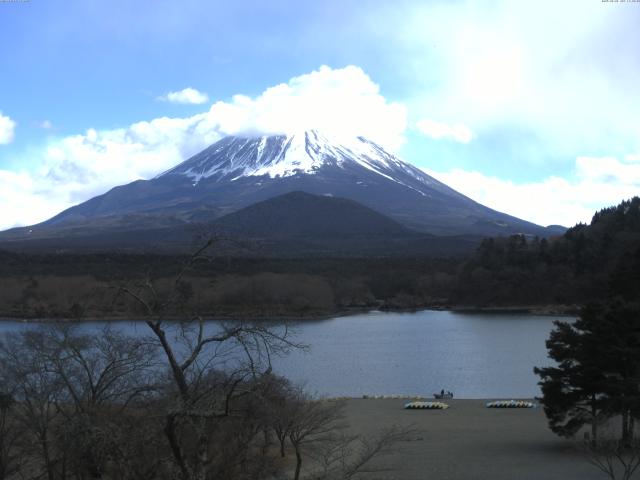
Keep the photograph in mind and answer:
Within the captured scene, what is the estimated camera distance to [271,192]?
420ft

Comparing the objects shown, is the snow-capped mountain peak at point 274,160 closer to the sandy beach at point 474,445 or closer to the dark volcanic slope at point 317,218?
the dark volcanic slope at point 317,218

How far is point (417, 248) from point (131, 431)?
285 feet

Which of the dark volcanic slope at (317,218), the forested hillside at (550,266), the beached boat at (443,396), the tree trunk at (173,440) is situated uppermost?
the dark volcanic slope at (317,218)

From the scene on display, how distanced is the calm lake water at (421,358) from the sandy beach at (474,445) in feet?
8.25

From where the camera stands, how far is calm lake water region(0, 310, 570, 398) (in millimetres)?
24750

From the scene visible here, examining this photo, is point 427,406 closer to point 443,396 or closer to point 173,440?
point 443,396

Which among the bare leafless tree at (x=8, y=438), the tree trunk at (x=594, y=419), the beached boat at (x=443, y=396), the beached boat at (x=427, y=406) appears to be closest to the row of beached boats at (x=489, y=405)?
the beached boat at (x=427, y=406)

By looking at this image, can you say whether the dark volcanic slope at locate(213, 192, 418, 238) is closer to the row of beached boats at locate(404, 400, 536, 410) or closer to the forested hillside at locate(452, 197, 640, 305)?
the forested hillside at locate(452, 197, 640, 305)

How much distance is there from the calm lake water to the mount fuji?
2562 inches

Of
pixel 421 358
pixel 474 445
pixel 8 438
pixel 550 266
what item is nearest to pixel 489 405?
pixel 474 445

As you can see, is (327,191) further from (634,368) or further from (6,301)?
(634,368)

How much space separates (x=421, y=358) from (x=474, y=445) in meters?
15.2

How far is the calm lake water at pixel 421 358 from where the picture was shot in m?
24.8

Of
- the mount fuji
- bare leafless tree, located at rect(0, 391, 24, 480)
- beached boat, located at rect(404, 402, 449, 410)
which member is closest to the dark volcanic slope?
the mount fuji
